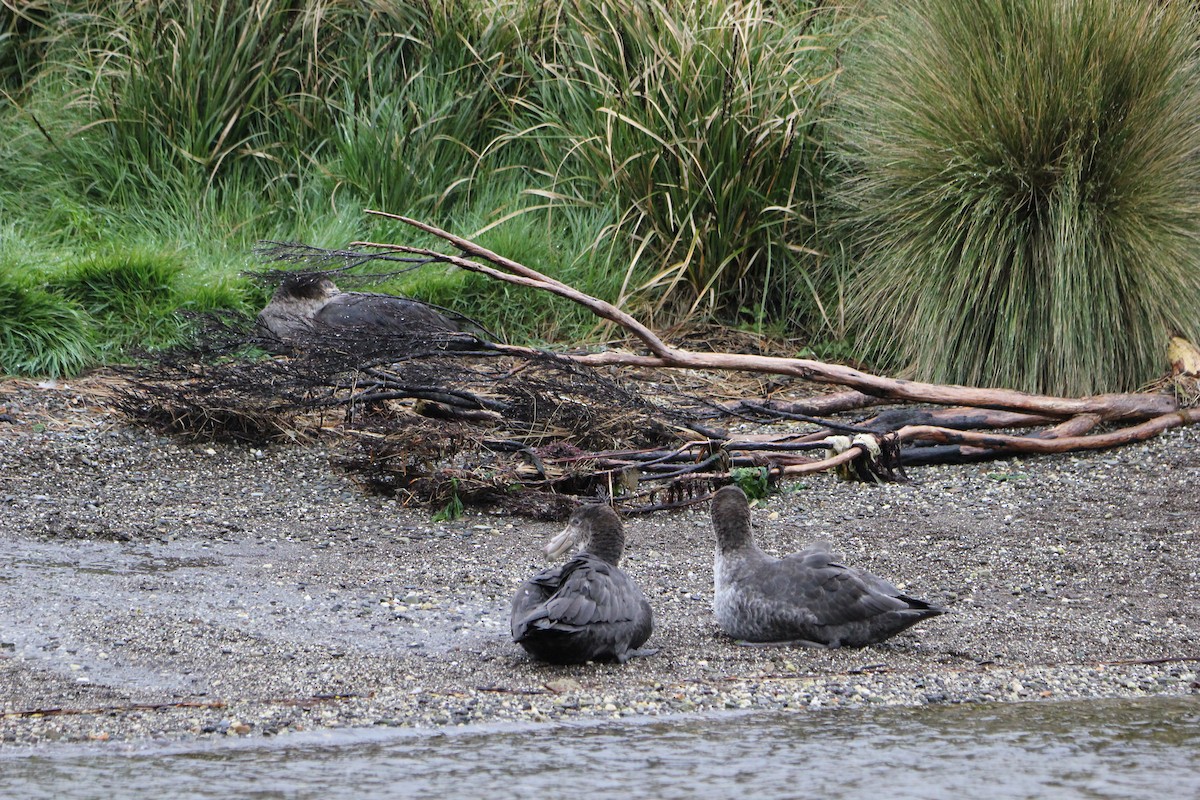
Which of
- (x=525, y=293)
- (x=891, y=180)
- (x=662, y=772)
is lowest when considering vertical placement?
(x=662, y=772)

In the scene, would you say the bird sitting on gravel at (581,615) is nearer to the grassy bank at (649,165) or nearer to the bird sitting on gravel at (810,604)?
the bird sitting on gravel at (810,604)

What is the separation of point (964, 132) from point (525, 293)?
9.52ft

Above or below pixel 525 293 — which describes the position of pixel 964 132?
above

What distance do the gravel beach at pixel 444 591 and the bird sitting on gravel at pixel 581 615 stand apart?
7 centimetres

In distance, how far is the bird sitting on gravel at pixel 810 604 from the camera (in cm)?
421

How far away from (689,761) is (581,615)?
74cm

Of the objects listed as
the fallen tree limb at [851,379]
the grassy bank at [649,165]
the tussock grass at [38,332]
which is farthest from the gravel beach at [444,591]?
the grassy bank at [649,165]

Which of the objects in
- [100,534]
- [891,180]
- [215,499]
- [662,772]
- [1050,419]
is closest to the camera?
[662,772]

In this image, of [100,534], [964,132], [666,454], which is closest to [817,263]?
[964,132]

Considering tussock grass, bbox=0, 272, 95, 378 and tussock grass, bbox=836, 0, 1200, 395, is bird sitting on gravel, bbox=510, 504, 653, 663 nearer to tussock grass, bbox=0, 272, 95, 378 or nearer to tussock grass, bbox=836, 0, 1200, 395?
tussock grass, bbox=836, 0, 1200, 395

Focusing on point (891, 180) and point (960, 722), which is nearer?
point (960, 722)

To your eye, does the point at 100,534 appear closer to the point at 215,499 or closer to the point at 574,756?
the point at 215,499

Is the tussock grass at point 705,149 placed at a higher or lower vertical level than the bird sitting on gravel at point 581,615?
higher

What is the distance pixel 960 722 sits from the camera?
11.9 feet
